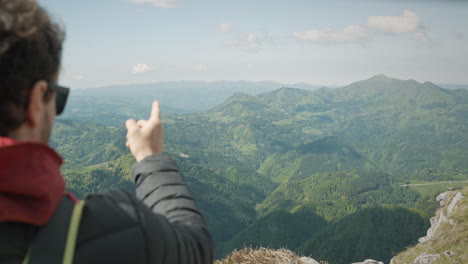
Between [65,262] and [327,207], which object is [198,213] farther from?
[327,207]

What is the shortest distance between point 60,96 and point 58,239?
655mm

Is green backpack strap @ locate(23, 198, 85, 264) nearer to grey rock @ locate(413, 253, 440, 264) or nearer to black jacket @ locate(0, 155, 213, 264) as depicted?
black jacket @ locate(0, 155, 213, 264)

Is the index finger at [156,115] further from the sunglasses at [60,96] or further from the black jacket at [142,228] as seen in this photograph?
the sunglasses at [60,96]

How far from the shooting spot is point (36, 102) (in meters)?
1.33

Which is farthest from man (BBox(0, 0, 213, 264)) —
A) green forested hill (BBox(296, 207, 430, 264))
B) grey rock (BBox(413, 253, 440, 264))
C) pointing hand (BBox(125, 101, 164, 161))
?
green forested hill (BBox(296, 207, 430, 264))

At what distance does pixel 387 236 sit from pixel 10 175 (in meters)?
127

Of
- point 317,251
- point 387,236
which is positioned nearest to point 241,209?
point 317,251

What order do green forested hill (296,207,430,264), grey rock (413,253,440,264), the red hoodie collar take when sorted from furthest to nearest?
green forested hill (296,207,430,264) < grey rock (413,253,440,264) < the red hoodie collar

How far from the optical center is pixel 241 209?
185 metres

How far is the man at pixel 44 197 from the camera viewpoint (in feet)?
3.75

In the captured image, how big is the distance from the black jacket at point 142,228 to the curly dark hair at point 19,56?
0.44 meters

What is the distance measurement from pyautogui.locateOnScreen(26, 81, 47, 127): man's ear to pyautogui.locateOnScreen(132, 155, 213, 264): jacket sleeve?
1.86ft

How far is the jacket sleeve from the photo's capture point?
4.66ft

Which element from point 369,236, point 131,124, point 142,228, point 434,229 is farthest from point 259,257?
point 369,236
